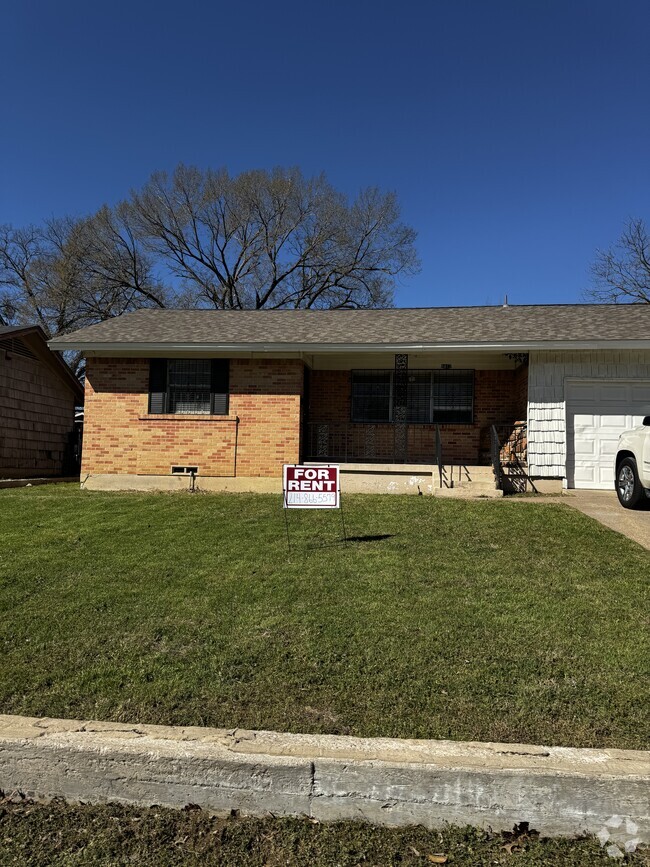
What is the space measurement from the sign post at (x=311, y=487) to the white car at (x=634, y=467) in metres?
4.66

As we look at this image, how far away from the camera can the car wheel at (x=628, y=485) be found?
8953 mm

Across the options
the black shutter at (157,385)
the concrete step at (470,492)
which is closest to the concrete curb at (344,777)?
the concrete step at (470,492)

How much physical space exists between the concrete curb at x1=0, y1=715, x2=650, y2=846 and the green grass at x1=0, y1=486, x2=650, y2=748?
0.22m

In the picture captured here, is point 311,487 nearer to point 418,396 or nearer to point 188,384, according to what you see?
point 188,384

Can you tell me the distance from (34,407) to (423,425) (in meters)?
11.1

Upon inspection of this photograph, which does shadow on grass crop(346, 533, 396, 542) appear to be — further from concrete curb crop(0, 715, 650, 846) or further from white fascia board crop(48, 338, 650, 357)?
white fascia board crop(48, 338, 650, 357)

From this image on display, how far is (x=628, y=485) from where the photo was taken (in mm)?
9289

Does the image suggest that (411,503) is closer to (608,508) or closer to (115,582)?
(608,508)

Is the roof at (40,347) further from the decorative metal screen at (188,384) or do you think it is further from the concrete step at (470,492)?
the concrete step at (470,492)

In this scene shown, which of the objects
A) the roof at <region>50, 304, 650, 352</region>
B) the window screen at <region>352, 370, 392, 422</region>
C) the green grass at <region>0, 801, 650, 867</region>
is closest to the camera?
the green grass at <region>0, 801, 650, 867</region>

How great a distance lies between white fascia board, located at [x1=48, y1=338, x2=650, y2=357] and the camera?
36.4 feet

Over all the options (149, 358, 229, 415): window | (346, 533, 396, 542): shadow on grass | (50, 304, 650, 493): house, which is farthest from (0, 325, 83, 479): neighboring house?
(346, 533, 396, 542): shadow on grass

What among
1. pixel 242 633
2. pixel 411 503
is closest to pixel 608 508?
pixel 411 503

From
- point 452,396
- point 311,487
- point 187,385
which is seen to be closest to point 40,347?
point 187,385
